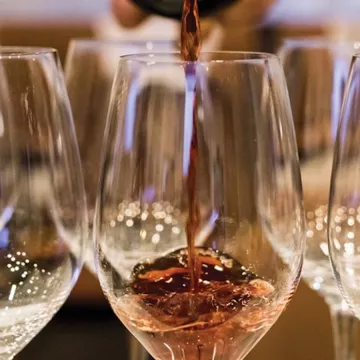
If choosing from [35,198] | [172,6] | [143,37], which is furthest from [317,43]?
[143,37]

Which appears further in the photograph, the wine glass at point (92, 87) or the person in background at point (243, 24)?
the person in background at point (243, 24)

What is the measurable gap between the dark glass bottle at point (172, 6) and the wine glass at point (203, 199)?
34 cm

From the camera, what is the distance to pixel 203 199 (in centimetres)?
40

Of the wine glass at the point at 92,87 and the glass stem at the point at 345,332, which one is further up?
the wine glass at the point at 92,87

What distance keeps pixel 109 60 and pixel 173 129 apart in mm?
280

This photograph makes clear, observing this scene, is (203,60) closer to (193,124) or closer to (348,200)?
(193,124)

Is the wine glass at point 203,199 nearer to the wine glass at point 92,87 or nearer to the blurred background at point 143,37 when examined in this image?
the wine glass at point 92,87

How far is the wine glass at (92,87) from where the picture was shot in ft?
2.01

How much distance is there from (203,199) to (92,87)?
0.88ft

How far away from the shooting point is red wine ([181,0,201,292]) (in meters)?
0.38

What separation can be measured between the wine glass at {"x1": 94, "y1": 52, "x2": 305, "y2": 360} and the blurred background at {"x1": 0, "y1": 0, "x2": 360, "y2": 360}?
15.4 inches

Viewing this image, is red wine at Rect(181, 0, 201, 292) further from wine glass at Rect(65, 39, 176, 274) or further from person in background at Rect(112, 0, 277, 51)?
person in background at Rect(112, 0, 277, 51)

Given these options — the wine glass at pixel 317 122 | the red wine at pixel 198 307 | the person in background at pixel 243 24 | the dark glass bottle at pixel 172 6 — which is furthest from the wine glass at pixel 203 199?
the person in background at pixel 243 24

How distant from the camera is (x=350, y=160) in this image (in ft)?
1.49
